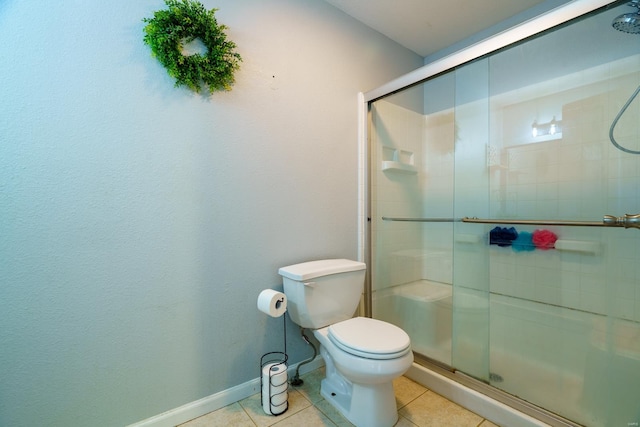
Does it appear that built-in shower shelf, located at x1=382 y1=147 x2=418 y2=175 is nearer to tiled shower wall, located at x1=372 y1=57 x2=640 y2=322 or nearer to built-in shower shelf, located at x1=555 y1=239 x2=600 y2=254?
tiled shower wall, located at x1=372 y1=57 x2=640 y2=322

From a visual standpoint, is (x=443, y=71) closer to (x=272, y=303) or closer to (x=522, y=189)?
(x=522, y=189)

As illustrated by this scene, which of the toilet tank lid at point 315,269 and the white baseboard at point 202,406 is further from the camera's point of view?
the toilet tank lid at point 315,269

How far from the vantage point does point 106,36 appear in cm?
113

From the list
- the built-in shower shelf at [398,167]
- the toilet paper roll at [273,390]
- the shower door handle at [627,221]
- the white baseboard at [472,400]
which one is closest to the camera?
the shower door handle at [627,221]

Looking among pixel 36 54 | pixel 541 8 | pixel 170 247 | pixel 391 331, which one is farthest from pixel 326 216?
pixel 541 8

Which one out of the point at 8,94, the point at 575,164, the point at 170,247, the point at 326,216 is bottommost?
the point at 170,247

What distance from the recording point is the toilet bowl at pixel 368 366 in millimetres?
1158

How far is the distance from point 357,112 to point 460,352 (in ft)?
5.44

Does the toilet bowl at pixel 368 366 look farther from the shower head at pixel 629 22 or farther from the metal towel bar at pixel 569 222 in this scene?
the shower head at pixel 629 22

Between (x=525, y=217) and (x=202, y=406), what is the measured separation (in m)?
2.01

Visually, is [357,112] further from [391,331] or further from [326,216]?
[391,331]

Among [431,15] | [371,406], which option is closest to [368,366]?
[371,406]

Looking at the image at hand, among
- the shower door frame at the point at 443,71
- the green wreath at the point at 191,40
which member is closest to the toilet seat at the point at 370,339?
the shower door frame at the point at 443,71

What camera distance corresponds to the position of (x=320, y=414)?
1376mm
